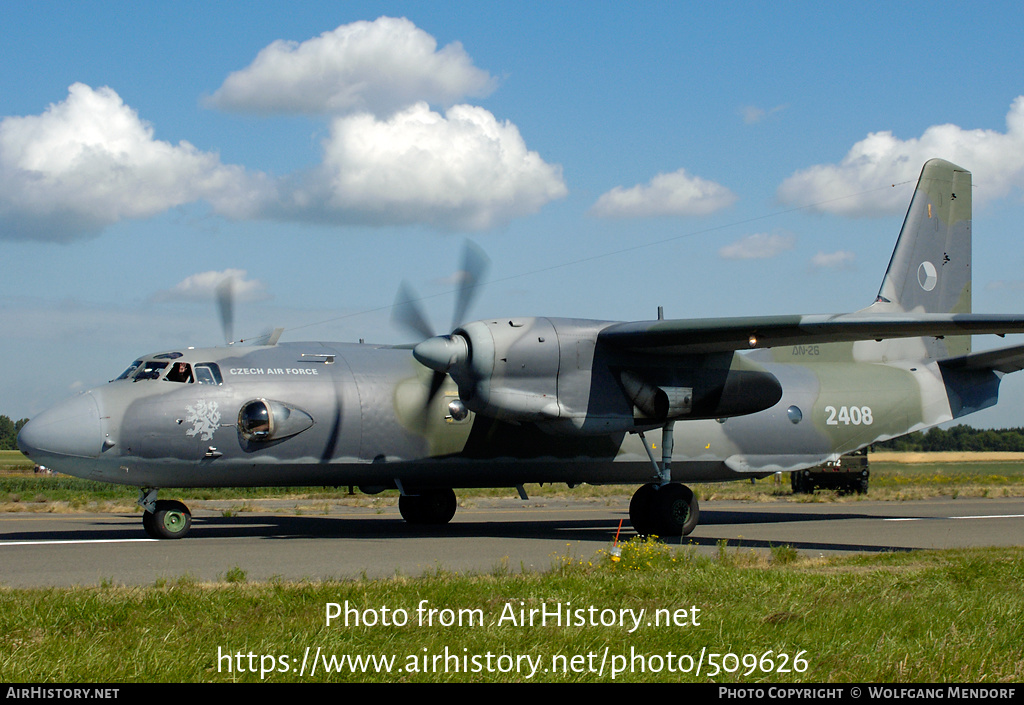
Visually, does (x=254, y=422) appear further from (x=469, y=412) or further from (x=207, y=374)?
(x=469, y=412)

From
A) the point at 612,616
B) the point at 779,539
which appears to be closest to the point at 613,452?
the point at 779,539

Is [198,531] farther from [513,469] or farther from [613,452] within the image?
[613,452]

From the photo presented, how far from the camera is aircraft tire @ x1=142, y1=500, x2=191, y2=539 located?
690 inches

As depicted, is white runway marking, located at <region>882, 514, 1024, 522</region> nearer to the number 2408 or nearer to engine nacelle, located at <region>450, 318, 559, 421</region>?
the number 2408

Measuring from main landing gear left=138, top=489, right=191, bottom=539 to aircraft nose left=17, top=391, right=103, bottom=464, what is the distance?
5.00 feet

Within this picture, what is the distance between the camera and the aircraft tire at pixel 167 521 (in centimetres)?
1753

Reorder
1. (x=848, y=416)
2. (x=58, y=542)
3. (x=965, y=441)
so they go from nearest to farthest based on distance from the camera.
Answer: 1. (x=58, y=542)
2. (x=848, y=416)
3. (x=965, y=441)

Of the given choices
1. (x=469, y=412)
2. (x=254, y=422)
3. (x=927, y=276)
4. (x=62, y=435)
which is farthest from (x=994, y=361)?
(x=62, y=435)

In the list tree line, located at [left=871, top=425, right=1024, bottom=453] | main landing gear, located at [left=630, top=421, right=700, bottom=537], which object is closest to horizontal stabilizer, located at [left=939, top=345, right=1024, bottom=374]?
main landing gear, located at [left=630, top=421, right=700, bottom=537]

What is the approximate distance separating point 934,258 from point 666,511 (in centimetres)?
1122

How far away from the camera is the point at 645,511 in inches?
720

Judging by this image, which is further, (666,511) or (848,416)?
(848,416)
